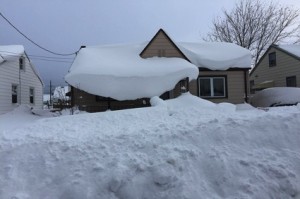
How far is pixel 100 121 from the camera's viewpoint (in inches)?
388

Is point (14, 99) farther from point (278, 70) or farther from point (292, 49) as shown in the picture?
point (292, 49)

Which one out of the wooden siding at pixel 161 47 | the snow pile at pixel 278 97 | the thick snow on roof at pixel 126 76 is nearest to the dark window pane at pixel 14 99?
the thick snow on roof at pixel 126 76

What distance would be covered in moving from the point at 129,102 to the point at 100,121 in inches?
355

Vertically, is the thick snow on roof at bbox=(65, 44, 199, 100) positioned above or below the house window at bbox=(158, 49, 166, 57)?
below

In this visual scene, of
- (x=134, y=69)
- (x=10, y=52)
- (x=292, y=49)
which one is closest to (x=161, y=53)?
(x=134, y=69)

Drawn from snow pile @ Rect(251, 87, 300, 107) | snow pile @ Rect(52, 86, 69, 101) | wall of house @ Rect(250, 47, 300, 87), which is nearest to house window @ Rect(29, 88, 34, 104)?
snow pile @ Rect(52, 86, 69, 101)

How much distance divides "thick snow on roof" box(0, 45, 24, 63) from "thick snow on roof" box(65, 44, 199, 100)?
27.8 ft

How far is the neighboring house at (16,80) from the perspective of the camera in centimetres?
2436

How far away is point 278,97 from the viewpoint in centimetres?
2131

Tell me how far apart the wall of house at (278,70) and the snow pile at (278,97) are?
21.4 feet

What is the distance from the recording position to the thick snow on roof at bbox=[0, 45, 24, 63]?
83.3 ft

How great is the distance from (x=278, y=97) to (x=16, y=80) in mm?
18119

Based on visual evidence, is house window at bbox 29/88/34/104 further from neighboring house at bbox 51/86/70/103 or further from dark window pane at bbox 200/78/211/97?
dark window pane at bbox 200/78/211/97

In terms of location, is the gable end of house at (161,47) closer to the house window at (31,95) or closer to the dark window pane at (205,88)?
the dark window pane at (205,88)
